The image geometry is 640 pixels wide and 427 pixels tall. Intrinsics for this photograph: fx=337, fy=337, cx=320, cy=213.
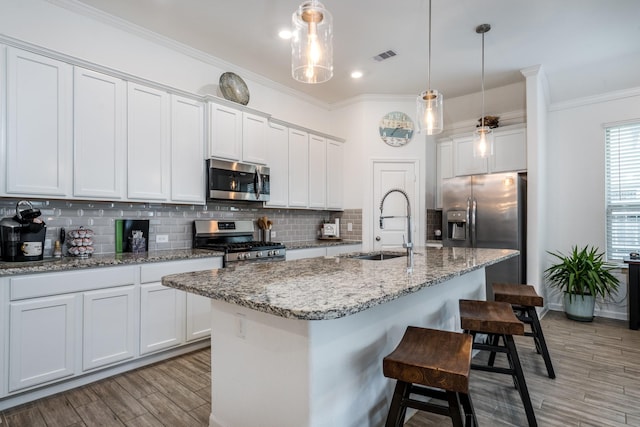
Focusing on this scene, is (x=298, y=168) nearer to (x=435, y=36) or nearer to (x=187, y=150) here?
(x=187, y=150)

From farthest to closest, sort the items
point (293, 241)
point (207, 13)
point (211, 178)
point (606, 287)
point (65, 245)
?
point (293, 241)
point (606, 287)
point (211, 178)
point (207, 13)
point (65, 245)

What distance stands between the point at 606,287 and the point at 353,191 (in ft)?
10.7

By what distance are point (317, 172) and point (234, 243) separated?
163 centimetres

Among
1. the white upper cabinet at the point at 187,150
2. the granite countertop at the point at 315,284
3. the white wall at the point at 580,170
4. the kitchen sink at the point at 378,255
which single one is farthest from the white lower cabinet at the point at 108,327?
the white wall at the point at 580,170

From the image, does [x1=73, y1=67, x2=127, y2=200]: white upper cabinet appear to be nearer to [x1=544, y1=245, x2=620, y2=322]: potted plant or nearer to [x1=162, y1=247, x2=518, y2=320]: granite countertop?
[x1=162, y1=247, x2=518, y2=320]: granite countertop

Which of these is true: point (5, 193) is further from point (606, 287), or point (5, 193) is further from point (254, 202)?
point (606, 287)

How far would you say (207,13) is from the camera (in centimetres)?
297

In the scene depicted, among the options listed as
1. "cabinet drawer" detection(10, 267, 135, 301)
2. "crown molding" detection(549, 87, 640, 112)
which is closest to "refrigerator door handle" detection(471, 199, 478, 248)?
"crown molding" detection(549, 87, 640, 112)

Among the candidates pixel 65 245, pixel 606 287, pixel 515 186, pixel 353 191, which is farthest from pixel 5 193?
pixel 606 287

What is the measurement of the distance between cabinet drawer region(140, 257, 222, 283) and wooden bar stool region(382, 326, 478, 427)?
2065mm

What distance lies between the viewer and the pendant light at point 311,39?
1.66 meters

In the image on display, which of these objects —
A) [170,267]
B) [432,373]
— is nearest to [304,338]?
[432,373]

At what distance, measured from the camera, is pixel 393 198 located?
4.94 meters

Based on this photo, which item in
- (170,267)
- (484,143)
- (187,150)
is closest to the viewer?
(170,267)
